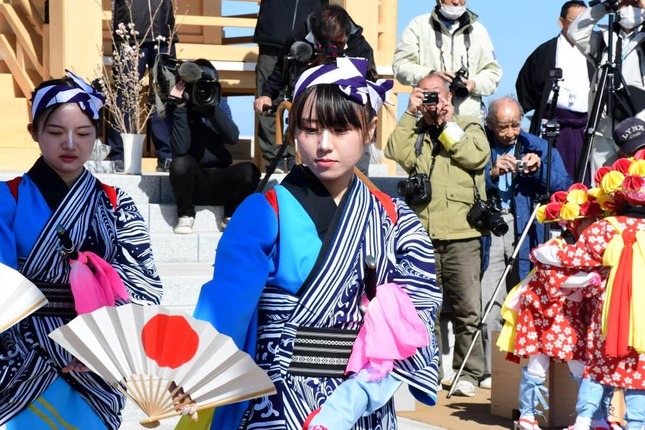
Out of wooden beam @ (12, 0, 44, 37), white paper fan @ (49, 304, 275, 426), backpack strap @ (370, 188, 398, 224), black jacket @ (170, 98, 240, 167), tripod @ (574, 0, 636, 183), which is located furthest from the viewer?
wooden beam @ (12, 0, 44, 37)

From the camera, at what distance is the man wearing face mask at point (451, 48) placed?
8.13 meters

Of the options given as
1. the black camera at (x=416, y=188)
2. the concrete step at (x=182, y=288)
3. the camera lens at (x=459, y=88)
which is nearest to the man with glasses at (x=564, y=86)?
the camera lens at (x=459, y=88)

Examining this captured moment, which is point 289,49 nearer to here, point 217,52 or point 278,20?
point 278,20

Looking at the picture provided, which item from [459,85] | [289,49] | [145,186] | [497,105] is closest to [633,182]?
[497,105]


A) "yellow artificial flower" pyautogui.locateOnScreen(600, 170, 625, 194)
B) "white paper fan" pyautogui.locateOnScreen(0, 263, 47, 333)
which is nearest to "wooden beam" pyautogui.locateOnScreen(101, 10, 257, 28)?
"yellow artificial flower" pyautogui.locateOnScreen(600, 170, 625, 194)

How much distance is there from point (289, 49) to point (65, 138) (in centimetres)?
406

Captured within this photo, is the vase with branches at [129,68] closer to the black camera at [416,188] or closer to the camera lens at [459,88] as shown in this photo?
the camera lens at [459,88]

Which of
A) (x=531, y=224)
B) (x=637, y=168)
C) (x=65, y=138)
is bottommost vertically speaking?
(x=531, y=224)

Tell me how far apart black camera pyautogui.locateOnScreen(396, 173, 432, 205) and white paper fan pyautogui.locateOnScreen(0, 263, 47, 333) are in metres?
3.62

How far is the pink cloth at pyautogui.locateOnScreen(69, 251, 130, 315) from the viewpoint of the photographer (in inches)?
169

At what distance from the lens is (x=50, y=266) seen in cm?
439

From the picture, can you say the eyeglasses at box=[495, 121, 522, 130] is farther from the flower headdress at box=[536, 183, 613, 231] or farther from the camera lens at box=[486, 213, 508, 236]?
the flower headdress at box=[536, 183, 613, 231]

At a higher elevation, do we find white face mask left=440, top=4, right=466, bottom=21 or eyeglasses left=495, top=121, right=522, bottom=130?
white face mask left=440, top=4, right=466, bottom=21

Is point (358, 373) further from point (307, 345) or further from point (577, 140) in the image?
point (577, 140)
